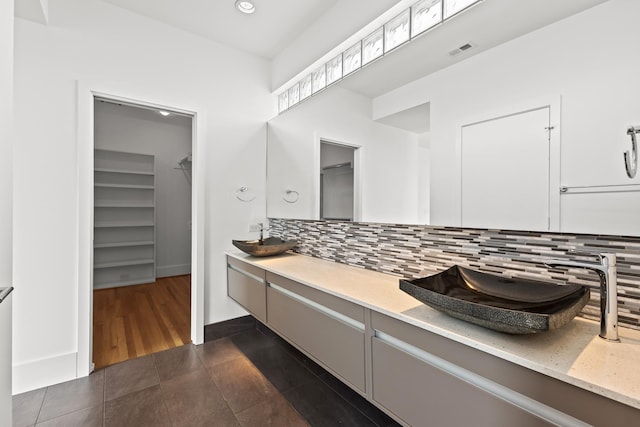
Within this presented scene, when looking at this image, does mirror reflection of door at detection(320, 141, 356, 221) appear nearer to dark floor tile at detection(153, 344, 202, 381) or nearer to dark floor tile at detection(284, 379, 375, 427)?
dark floor tile at detection(284, 379, 375, 427)

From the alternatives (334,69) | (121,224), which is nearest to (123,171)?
(121,224)

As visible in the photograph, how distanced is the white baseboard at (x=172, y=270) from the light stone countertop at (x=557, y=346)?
4560 millimetres

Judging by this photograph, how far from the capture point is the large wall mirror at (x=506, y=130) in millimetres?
1047

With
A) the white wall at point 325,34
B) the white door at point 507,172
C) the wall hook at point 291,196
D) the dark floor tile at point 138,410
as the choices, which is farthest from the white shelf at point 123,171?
the white door at point 507,172

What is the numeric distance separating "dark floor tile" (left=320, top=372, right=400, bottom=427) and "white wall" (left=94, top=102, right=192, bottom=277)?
13.5 feet

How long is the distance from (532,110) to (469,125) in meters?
0.27

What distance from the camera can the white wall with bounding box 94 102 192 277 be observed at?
14.9 ft

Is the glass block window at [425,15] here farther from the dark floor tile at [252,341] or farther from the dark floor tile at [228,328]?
the dark floor tile at [228,328]

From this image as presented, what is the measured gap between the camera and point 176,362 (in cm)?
227

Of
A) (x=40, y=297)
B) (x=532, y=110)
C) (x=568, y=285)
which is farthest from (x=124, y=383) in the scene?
(x=532, y=110)

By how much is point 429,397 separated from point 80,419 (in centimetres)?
202

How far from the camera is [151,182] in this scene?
4852mm

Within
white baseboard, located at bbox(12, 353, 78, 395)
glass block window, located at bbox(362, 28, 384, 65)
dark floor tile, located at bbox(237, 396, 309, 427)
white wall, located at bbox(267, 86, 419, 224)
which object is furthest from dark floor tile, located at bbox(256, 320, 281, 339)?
glass block window, located at bbox(362, 28, 384, 65)

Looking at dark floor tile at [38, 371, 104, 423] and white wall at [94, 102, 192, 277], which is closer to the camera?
dark floor tile at [38, 371, 104, 423]
